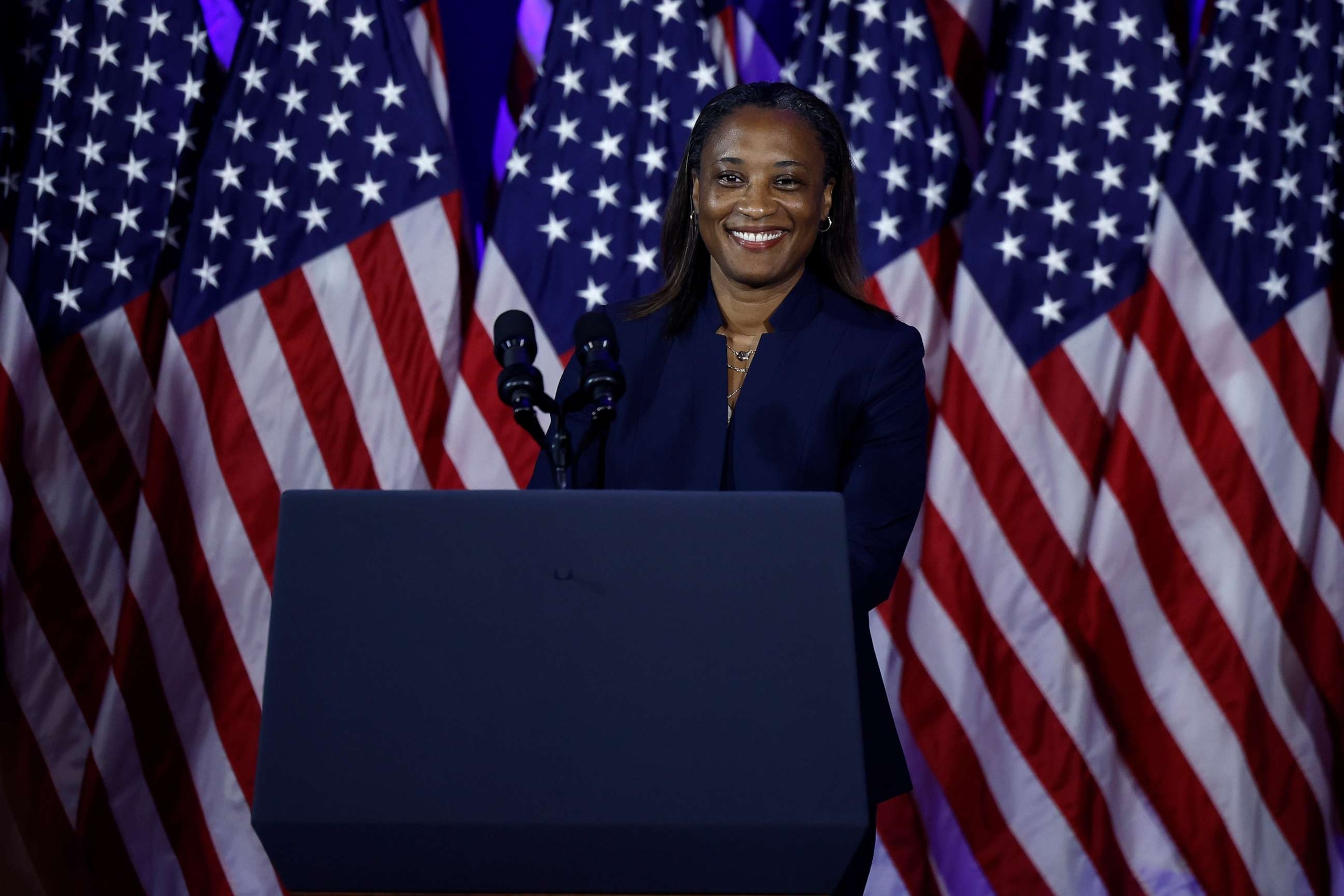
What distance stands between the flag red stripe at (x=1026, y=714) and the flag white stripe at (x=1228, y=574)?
0.50 metres

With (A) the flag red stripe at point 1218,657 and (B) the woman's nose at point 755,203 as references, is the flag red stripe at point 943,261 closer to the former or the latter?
(A) the flag red stripe at point 1218,657

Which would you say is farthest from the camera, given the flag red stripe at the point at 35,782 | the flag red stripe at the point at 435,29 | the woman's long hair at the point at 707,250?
the flag red stripe at the point at 435,29

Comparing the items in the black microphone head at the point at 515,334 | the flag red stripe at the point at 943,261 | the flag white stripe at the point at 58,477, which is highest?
the flag red stripe at the point at 943,261

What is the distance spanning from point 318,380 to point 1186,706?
2.37m

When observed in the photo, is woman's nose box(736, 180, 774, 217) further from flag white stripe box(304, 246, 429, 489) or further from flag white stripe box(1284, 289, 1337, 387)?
flag white stripe box(1284, 289, 1337, 387)

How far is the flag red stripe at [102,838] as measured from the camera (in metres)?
3.33

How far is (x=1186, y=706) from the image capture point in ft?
10.9

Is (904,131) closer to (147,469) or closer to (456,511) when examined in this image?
(147,469)

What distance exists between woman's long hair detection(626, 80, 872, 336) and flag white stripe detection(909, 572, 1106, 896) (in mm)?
1603

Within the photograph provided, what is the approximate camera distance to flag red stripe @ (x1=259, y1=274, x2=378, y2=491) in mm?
3418

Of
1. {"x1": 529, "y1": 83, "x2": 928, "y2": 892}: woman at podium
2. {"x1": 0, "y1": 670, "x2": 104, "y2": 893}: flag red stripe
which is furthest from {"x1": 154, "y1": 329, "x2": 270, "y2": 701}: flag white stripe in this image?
{"x1": 529, "y1": 83, "x2": 928, "y2": 892}: woman at podium

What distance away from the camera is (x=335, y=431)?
342 centimetres

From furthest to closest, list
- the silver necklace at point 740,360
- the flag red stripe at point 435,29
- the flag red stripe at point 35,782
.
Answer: the flag red stripe at point 435,29 → the flag red stripe at point 35,782 → the silver necklace at point 740,360

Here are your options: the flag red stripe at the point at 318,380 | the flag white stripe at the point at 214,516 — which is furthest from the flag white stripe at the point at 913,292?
the flag white stripe at the point at 214,516
